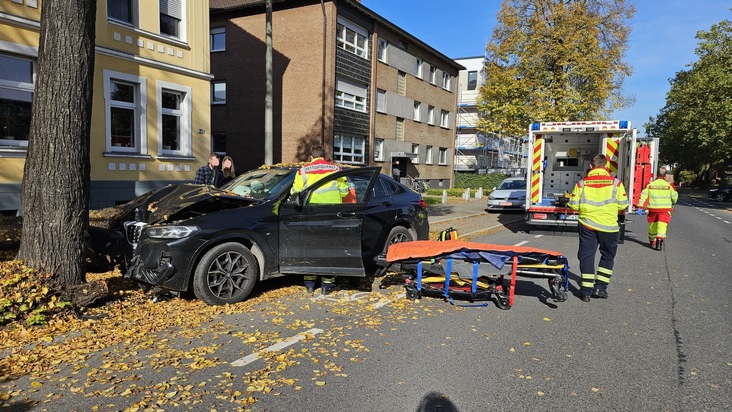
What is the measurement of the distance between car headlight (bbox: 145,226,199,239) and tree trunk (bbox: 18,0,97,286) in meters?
0.92

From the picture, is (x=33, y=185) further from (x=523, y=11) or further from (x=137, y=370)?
(x=523, y=11)

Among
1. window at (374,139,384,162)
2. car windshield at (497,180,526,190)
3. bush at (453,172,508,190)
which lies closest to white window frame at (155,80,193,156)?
car windshield at (497,180,526,190)

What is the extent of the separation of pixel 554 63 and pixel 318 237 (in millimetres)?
22514

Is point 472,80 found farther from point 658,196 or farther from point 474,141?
point 658,196

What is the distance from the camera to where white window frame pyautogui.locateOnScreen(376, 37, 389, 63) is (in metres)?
26.9

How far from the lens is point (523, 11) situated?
82.1ft

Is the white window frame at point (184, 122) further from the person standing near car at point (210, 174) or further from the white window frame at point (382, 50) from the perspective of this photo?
the white window frame at point (382, 50)

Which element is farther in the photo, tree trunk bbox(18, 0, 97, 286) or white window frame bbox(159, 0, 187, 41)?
white window frame bbox(159, 0, 187, 41)

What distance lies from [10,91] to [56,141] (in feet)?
22.0

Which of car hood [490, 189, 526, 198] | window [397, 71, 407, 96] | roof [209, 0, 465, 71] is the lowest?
car hood [490, 189, 526, 198]

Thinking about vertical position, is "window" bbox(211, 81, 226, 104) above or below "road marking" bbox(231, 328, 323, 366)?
above

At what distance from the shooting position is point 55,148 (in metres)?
5.16

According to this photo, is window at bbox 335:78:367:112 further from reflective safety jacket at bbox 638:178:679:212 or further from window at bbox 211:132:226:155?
reflective safety jacket at bbox 638:178:679:212

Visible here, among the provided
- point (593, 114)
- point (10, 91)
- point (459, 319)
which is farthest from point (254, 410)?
point (593, 114)
